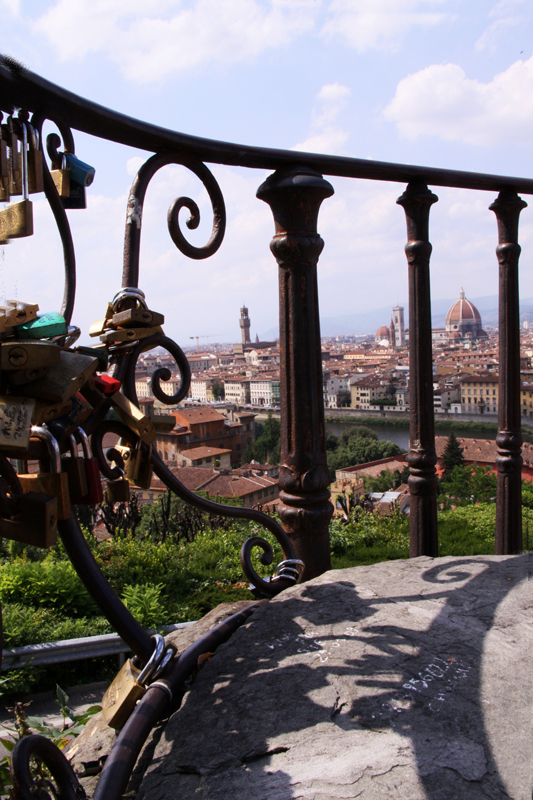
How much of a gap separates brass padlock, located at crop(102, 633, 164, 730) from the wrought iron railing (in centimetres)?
2

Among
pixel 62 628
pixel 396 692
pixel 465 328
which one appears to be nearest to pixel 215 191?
pixel 396 692

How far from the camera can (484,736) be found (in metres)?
0.89

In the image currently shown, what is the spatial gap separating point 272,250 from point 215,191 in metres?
0.21

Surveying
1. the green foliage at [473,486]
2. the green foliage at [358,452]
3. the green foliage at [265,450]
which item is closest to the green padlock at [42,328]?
the green foliage at [473,486]

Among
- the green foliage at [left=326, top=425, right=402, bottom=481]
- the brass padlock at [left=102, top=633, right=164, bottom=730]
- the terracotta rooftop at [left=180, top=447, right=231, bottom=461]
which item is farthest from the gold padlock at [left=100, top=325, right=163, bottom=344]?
the green foliage at [left=326, top=425, right=402, bottom=481]

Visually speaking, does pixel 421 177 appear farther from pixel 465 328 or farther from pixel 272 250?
pixel 465 328

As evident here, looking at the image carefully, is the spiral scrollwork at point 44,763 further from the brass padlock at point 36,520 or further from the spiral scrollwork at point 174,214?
the spiral scrollwork at point 174,214

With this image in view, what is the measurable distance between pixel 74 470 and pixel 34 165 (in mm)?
434

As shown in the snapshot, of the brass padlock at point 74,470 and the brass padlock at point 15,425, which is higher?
the brass padlock at point 15,425

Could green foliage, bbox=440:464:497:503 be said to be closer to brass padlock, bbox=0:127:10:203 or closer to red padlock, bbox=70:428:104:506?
red padlock, bbox=70:428:104:506

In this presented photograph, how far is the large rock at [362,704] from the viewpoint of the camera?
0.82m

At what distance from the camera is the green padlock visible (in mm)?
752

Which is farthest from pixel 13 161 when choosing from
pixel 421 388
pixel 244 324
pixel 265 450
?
pixel 244 324

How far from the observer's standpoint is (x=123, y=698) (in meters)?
0.99
